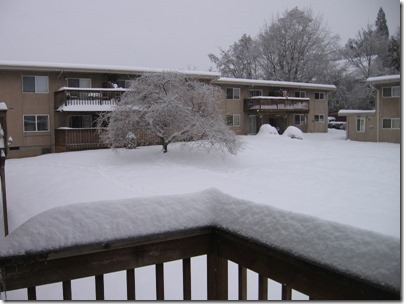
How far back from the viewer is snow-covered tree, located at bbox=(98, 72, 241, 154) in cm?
→ 1044

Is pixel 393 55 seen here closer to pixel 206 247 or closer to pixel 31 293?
pixel 206 247

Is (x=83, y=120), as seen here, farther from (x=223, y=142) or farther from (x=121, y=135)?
(x=223, y=142)

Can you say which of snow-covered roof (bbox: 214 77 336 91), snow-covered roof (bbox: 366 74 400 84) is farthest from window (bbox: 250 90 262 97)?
snow-covered roof (bbox: 366 74 400 84)

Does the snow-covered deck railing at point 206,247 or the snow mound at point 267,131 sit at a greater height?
the snow mound at point 267,131

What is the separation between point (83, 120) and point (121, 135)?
2811 millimetres

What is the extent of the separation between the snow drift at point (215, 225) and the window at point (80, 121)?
12274 mm

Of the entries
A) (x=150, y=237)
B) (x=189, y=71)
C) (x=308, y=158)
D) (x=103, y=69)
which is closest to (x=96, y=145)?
(x=103, y=69)

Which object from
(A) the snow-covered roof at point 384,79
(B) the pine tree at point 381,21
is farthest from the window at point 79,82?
(B) the pine tree at point 381,21

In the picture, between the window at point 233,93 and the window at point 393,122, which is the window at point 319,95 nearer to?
the window at point 233,93

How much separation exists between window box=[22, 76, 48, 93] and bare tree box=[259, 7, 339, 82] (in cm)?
722

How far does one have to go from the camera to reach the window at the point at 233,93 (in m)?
16.6

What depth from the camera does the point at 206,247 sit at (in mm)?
1059

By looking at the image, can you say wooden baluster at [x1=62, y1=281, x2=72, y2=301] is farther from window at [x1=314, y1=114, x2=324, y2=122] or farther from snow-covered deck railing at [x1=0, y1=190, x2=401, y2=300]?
window at [x1=314, y1=114, x2=324, y2=122]

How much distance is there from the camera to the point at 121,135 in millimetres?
10594
